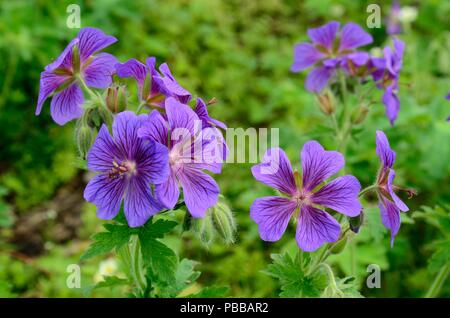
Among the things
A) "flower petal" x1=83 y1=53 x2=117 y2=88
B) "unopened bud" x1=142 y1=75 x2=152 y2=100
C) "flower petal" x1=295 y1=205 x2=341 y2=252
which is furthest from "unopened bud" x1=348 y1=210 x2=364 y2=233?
→ "flower petal" x1=83 y1=53 x2=117 y2=88

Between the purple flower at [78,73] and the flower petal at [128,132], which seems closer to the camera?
the flower petal at [128,132]

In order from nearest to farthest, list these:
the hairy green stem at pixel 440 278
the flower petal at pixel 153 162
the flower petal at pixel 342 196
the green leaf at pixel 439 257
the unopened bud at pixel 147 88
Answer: the flower petal at pixel 153 162 < the flower petal at pixel 342 196 < the unopened bud at pixel 147 88 < the green leaf at pixel 439 257 < the hairy green stem at pixel 440 278

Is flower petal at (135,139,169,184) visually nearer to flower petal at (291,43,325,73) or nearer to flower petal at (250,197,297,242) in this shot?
flower petal at (250,197,297,242)

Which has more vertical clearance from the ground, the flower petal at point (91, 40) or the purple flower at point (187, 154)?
the flower petal at point (91, 40)

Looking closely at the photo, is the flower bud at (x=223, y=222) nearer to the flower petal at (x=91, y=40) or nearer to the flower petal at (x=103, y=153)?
the flower petal at (x=103, y=153)

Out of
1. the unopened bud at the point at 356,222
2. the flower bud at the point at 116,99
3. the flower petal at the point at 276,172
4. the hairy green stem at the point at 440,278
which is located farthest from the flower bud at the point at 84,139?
the hairy green stem at the point at 440,278
